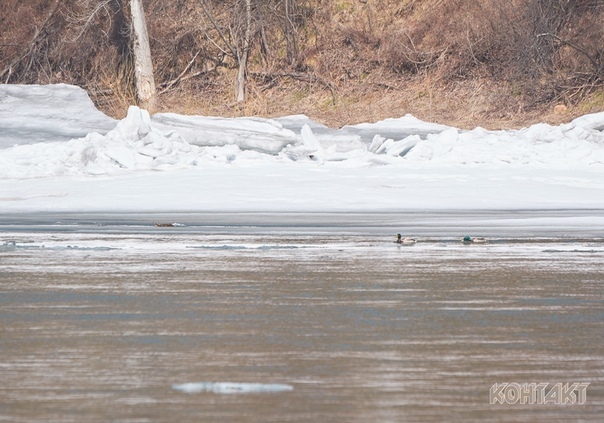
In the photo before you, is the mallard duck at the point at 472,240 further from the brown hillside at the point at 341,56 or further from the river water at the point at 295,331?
the brown hillside at the point at 341,56

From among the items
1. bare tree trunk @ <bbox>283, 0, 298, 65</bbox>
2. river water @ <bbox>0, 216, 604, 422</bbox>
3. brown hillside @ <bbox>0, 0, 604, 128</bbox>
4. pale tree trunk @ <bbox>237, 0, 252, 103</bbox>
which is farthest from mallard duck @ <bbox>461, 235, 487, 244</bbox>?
bare tree trunk @ <bbox>283, 0, 298, 65</bbox>

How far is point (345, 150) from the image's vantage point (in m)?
20.6

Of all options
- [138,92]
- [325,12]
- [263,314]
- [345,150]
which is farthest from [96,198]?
[325,12]

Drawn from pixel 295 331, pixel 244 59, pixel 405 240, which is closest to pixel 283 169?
pixel 405 240

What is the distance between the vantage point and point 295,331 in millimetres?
5352

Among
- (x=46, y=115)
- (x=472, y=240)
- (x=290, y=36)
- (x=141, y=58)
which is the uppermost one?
(x=290, y=36)

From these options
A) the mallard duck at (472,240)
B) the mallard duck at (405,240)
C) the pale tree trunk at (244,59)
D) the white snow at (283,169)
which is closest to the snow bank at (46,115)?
the white snow at (283,169)

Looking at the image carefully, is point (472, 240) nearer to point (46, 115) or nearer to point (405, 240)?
point (405, 240)

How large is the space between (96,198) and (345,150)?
22.5 ft

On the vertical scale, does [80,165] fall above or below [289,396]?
below

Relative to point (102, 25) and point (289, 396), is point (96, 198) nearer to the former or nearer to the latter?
point (289, 396)

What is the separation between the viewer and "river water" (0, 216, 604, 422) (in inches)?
155

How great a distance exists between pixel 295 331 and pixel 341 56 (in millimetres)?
26429

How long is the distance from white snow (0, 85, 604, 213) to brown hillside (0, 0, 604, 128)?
223 inches
